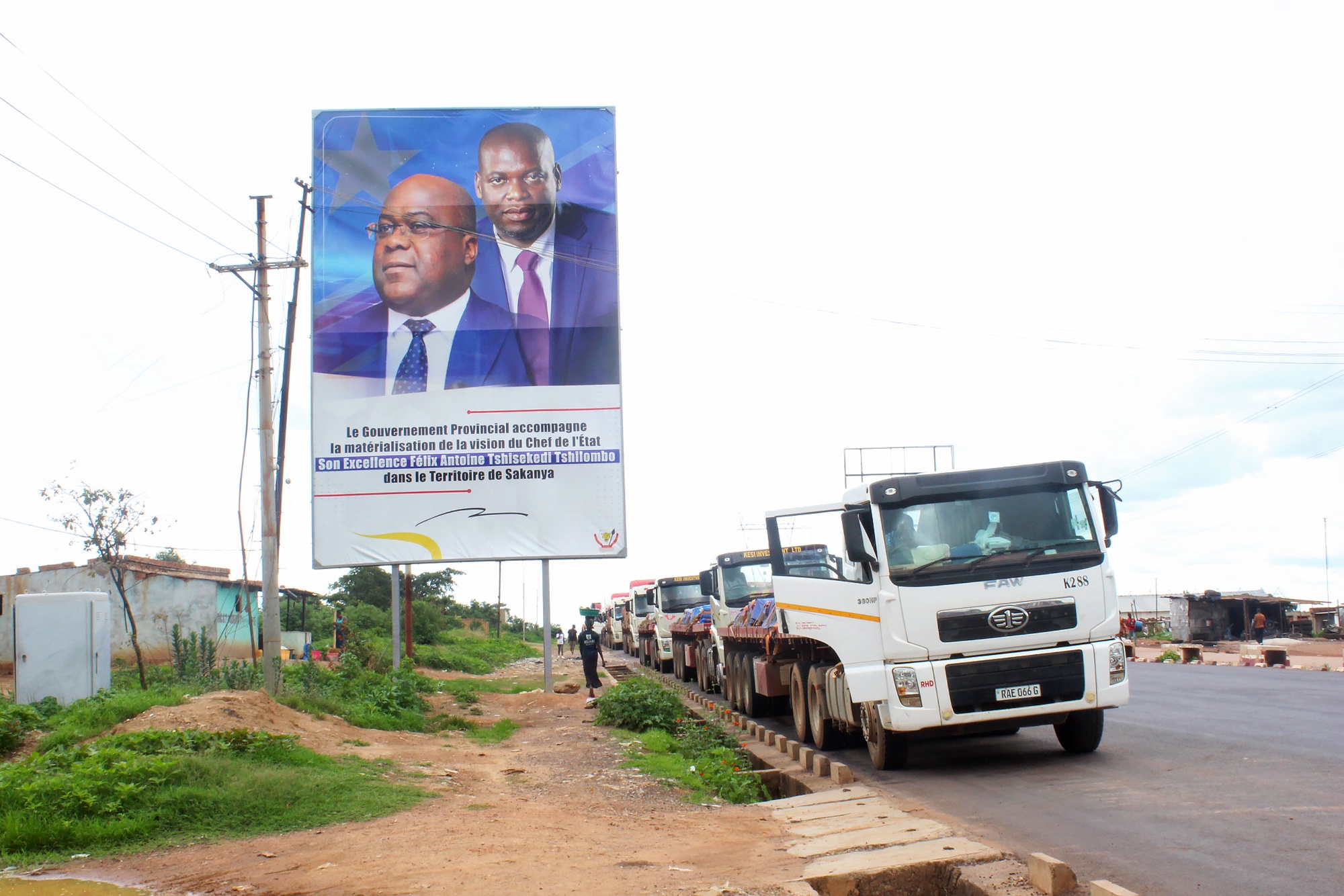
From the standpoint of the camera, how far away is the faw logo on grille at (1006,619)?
30.5 ft

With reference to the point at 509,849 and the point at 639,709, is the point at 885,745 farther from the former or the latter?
the point at 639,709

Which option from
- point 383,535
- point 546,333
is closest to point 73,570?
point 383,535

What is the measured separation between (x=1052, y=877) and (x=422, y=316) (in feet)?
56.2

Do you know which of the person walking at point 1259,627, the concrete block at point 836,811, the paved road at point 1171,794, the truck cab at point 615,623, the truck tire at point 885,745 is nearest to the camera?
the paved road at point 1171,794

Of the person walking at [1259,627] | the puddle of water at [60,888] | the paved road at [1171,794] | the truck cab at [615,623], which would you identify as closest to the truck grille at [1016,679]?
the paved road at [1171,794]

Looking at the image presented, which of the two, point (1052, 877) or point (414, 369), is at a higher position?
point (414, 369)

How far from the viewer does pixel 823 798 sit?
8.49 metres

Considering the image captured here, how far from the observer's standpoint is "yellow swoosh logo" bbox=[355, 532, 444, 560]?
2031 centimetres

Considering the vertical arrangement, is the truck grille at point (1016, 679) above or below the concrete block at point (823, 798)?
above

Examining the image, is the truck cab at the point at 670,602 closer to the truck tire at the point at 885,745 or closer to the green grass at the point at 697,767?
the green grass at the point at 697,767

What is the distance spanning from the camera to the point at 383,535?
799 inches

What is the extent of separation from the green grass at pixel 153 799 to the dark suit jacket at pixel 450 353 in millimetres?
11230

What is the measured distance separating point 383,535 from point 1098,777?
1458 cm

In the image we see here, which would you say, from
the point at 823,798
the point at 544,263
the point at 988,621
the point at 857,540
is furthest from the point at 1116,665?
the point at 544,263
